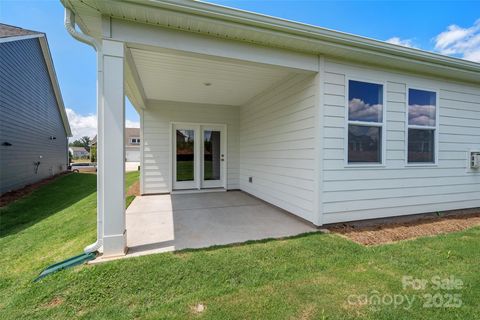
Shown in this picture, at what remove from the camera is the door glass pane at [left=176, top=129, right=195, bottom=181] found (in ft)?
22.6

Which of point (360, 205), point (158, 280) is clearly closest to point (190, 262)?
point (158, 280)

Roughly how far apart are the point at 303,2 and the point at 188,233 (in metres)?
4.92

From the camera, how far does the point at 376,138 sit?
157 inches

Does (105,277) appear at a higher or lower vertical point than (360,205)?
lower

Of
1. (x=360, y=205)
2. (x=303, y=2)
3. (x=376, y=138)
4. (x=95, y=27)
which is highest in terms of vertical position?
(x=303, y=2)

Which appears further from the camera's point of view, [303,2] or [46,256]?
[303,2]

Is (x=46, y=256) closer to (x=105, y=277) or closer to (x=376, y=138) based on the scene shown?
(x=105, y=277)

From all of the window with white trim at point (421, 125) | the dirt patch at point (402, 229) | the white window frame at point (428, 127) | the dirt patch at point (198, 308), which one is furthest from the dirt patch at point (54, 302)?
the window with white trim at point (421, 125)

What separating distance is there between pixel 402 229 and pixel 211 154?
5189mm

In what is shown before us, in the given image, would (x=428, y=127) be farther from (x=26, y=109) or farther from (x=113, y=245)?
(x=26, y=109)

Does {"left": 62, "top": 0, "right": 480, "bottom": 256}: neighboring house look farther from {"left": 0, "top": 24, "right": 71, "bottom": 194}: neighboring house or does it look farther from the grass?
{"left": 0, "top": 24, "right": 71, "bottom": 194}: neighboring house

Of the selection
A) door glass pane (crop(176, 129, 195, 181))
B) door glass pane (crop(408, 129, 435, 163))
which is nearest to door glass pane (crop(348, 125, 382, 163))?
door glass pane (crop(408, 129, 435, 163))

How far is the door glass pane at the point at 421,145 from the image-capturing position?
4.24 meters

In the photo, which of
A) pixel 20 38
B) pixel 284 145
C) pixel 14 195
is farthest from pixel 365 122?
pixel 20 38
